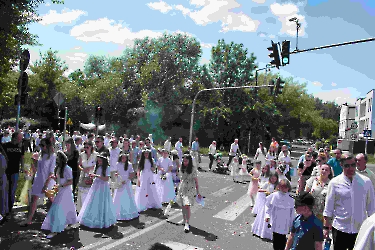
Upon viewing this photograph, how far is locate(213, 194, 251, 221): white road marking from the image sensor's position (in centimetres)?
915

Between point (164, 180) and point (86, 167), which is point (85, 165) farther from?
point (164, 180)

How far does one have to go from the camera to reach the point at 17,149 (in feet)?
26.4

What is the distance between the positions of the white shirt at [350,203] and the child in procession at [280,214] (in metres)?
0.95

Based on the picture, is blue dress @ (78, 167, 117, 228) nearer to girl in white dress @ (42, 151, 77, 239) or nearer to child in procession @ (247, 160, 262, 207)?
girl in white dress @ (42, 151, 77, 239)

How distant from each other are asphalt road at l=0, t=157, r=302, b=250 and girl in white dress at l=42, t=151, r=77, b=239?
0.17m

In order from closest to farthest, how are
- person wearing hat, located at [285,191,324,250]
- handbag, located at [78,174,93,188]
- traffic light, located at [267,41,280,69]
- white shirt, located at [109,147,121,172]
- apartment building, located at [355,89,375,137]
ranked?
person wearing hat, located at [285,191,324,250], handbag, located at [78,174,93,188], white shirt, located at [109,147,121,172], traffic light, located at [267,41,280,69], apartment building, located at [355,89,375,137]

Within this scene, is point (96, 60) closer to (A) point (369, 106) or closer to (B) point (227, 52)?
(B) point (227, 52)

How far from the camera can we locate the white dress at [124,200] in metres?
8.13

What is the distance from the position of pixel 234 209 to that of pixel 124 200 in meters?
3.65

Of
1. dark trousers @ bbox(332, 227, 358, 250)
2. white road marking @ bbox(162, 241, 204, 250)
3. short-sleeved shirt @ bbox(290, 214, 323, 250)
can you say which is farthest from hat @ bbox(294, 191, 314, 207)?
white road marking @ bbox(162, 241, 204, 250)

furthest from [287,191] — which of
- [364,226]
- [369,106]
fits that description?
[369,106]

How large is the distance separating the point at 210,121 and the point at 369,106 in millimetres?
37486

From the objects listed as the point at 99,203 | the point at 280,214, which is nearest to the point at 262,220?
the point at 280,214

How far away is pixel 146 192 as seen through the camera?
9.50 m
